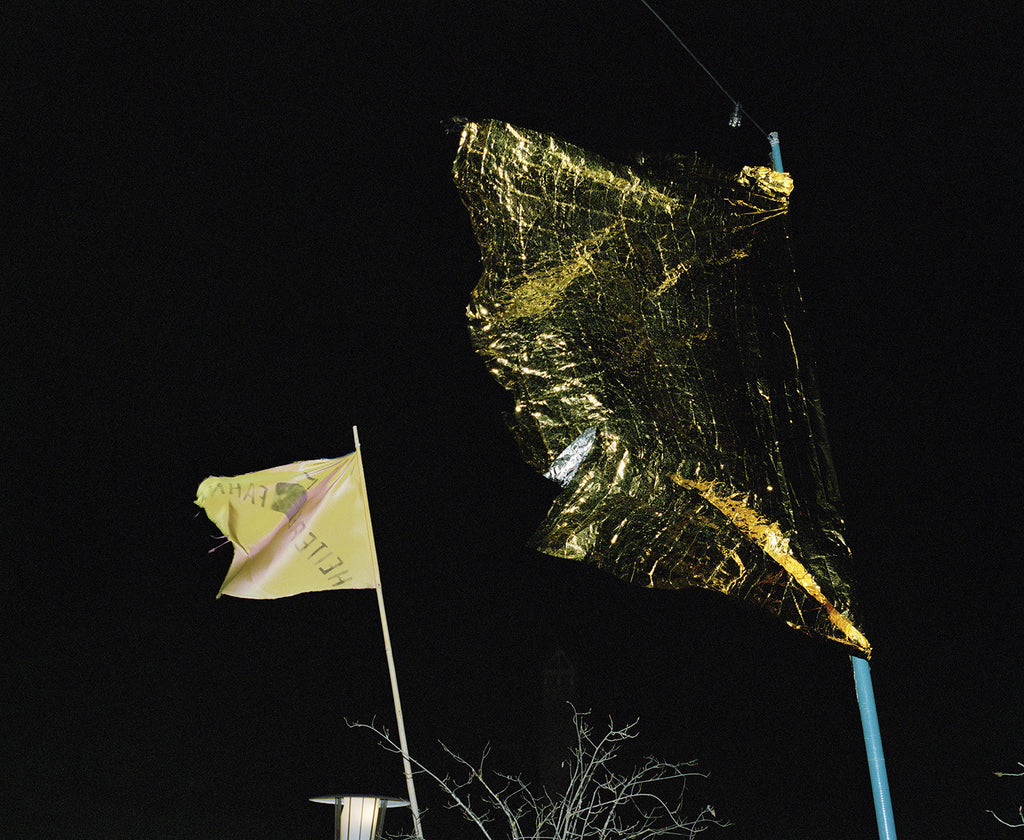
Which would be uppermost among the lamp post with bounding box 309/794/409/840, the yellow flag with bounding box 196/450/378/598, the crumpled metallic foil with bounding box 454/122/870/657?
the crumpled metallic foil with bounding box 454/122/870/657

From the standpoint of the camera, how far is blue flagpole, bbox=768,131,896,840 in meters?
2.21

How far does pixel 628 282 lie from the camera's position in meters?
2.41

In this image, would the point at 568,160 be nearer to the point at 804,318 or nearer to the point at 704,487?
the point at 804,318

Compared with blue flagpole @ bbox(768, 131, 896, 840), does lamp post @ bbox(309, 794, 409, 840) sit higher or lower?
lower

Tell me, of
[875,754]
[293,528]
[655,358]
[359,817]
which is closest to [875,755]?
[875,754]

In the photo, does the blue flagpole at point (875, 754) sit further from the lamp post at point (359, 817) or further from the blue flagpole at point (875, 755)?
the lamp post at point (359, 817)

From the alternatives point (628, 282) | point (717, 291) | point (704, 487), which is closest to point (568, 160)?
point (628, 282)

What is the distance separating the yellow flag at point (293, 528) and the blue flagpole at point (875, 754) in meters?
1.97

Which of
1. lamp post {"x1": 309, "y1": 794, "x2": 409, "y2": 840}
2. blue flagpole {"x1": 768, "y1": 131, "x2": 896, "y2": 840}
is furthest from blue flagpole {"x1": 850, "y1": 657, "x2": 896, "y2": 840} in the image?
lamp post {"x1": 309, "y1": 794, "x2": 409, "y2": 840}

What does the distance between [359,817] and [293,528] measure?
129cm

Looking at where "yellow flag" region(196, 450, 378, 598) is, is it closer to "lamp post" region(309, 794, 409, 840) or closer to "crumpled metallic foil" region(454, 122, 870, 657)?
"lamp post" region(309, 794, 409, 840)

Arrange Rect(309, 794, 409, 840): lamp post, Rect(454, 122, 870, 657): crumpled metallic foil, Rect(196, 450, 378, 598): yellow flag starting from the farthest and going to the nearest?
Rect(196, 450, 378, 598): yellow flag, Rect(309, 794, 409, 840): lamp post, Rect(454, 122, 870, 657): crumpled metallic foil

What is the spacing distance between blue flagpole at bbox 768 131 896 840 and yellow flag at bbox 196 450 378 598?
1968 millimetres

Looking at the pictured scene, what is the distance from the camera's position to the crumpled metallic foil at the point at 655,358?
2.16 m
